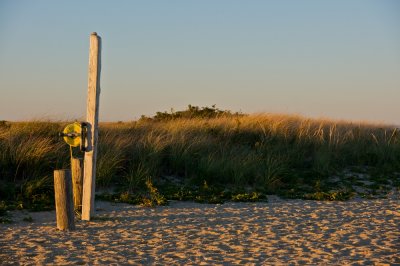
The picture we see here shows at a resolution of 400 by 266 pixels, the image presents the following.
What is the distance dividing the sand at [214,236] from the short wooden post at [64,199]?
0.59 feet

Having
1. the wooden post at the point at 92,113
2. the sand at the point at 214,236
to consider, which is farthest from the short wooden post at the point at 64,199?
the wooden post at the point at 92,113

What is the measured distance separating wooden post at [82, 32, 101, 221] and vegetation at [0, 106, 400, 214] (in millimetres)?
1479

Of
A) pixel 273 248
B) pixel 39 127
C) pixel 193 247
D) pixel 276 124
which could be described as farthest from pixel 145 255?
pixel 276 124

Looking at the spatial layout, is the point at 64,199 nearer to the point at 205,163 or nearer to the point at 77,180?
the point at 77,180

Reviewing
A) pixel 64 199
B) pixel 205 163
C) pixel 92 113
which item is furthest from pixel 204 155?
pixel 64 199

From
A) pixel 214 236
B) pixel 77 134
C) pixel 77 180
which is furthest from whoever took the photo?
A: pixel 77 180

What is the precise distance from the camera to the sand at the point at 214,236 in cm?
674

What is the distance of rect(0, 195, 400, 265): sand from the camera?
674cm

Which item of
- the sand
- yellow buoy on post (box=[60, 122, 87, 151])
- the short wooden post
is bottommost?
the sand

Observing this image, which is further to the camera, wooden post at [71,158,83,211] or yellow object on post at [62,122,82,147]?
wooden post at [71,158,83,211]

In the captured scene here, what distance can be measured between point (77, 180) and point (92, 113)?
1421 millimetres

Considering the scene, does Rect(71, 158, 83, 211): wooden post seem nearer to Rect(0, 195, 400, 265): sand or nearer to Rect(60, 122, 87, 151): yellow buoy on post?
Rect(0, 195, 400, 265): sand

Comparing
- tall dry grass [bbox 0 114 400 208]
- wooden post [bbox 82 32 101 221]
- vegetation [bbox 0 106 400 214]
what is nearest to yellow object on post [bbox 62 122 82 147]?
wooden post [bbox 82 32 101 221]

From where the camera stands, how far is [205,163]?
13.3 meters
